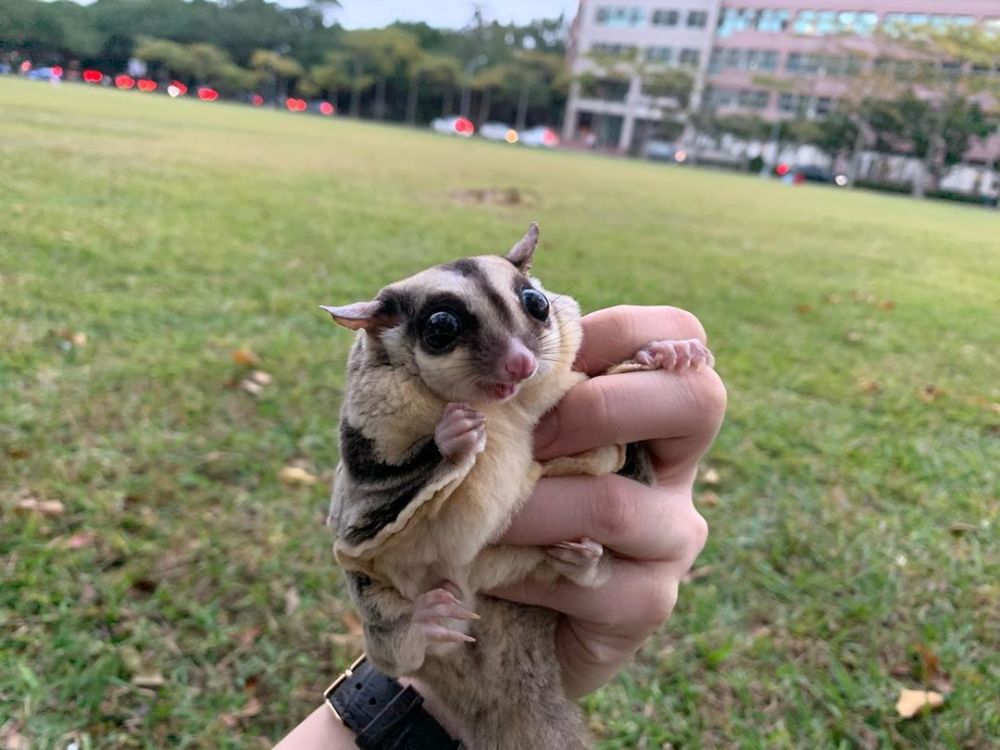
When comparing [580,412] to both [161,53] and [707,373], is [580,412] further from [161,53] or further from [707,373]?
[161,53]

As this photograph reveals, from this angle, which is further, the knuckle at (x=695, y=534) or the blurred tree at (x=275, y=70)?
the blurred tree at (x=275, y=70)

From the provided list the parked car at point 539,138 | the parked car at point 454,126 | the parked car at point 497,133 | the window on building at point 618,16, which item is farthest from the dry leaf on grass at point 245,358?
the window on building at point 618,16

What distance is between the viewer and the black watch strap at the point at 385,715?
1.91 metres

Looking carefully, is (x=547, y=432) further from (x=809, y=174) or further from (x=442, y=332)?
(x=809, y=174)

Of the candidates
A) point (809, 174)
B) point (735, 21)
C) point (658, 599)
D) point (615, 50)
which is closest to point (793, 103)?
point (809, 174)

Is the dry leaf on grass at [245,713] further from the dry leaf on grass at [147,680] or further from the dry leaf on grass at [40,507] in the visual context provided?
the dry leaf on grass at [40,507]

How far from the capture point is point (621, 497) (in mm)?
1667

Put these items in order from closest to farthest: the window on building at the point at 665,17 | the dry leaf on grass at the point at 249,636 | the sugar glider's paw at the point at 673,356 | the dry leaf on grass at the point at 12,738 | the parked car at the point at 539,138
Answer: the sugar glider's paw at the point at 673,356, the dry leaf on grass at the point at 12,738, the dry leaf on grass at the point at 249,636, the window on building at the point at 665,17, the parked car at the point at 539,138

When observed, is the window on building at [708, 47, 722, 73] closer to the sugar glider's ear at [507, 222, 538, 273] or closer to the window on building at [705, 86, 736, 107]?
the window on building at [705, 86, 736, 107]

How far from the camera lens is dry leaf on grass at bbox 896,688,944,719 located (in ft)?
8.23

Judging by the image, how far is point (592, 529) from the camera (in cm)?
165

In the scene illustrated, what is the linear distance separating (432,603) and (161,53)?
9.87m

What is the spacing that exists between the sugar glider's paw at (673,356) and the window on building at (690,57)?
203ft

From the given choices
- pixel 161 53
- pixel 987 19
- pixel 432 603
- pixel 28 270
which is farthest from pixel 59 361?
pixel 987 19
